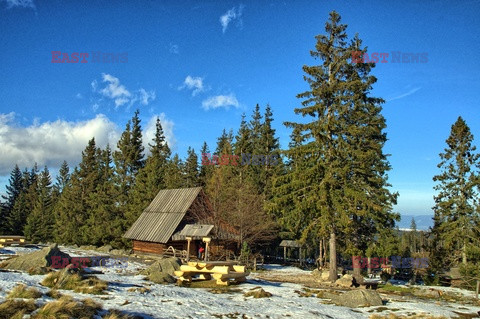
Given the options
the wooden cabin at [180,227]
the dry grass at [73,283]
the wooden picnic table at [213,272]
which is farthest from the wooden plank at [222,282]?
the wooden cabin at [180,227]

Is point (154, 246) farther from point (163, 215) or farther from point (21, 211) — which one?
point (21, 211)

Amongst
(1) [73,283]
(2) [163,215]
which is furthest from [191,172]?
(1) [73,283]

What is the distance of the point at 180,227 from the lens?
3183 cm

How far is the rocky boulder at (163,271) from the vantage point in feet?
55.0

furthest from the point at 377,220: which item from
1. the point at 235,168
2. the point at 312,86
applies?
the point at 235,168

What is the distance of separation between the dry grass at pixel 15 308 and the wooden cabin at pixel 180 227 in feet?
69.4

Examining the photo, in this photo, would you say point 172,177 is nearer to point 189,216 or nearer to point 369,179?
point 189,216

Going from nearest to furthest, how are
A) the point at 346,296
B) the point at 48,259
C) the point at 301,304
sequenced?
1. the point at 301,304
2. the point at 346,296
3. the point at 48,259

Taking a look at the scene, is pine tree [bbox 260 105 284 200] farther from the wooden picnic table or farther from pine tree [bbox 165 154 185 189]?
the wooden picnic table

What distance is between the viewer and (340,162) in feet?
78.1

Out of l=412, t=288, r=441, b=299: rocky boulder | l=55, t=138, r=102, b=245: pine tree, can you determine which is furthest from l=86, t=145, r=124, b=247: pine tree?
l=412, t=288, r=441, b=299: rocky boulder

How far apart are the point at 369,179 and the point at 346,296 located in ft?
39.4

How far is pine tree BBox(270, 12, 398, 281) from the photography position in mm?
22844

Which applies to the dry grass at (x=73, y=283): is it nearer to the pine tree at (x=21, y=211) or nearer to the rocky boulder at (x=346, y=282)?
the rocky boulder at (x=346, y=282)
